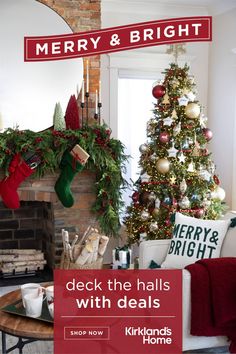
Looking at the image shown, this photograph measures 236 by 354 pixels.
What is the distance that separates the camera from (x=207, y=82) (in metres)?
4.43

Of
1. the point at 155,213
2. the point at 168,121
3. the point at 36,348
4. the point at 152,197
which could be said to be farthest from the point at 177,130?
the point at 36,348

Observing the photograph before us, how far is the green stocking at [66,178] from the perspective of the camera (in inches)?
134

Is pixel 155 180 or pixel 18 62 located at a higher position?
pixel 18 62

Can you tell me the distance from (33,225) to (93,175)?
0.82m

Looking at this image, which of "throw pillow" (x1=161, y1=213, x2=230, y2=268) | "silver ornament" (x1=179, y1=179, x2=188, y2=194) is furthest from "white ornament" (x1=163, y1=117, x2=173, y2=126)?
"throw pillow" (x1=161, y1=213, x2=230, y2=268)

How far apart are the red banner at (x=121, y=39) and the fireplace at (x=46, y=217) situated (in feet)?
6.36

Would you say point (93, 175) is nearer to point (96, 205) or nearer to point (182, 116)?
point (96, 205)

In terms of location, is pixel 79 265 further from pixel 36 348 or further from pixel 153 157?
pixel 153 157

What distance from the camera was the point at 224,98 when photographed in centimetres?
423

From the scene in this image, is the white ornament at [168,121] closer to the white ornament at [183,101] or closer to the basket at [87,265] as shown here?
the white ornament at [183,101]

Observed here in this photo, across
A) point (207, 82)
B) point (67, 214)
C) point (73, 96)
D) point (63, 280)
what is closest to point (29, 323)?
point (63, 280)

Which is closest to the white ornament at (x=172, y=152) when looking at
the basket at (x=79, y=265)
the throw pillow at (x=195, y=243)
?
the throw pillow at (x=195, y=243)

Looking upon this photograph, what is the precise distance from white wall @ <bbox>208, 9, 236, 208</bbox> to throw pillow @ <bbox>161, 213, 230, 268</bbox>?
1542 millimetres

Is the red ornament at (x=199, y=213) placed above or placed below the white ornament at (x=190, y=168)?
below
